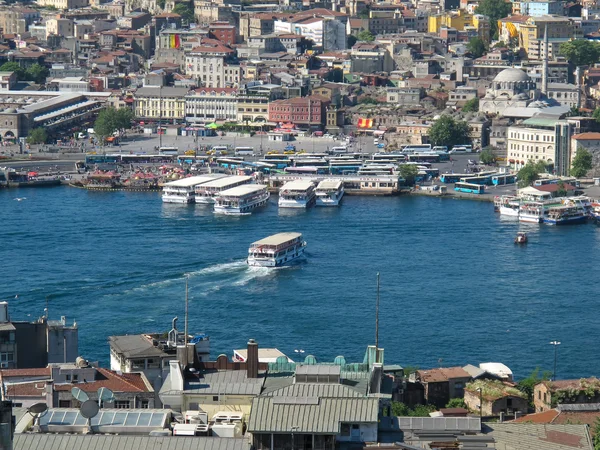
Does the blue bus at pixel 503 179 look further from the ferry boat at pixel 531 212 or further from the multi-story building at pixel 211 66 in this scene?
the multi-story building at pixel 211 66

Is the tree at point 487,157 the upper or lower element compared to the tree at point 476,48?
lower

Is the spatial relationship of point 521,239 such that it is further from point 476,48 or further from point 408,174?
point 476,48

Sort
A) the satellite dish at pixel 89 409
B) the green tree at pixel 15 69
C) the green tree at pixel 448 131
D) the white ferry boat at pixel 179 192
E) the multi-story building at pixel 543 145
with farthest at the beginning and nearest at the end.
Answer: the green tree at pixel 15 69 → the green tree at pixel 448 131 → the multi-story building at pixel 543 145 → the white ferry boat at pixel 179 192 → the satellite dish at pixel 89 409

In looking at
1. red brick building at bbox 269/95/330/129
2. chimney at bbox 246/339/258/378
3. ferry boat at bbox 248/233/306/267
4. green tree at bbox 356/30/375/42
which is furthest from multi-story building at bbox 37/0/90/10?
chimney at bbox 246/339/258/378

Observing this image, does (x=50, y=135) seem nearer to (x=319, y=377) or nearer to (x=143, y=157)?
(x=143, y=157)

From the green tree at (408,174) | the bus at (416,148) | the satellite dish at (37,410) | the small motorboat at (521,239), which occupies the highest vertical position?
the satellite dish at (37,410)

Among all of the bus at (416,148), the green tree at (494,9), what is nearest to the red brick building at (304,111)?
the bus at (416,148)

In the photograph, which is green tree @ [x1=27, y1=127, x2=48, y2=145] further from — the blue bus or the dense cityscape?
the blue bus
